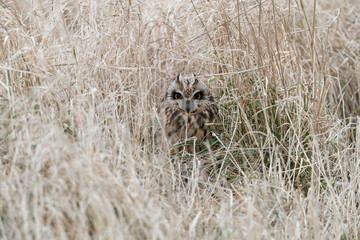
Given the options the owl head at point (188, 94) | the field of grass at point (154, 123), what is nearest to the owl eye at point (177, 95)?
the owl head at point (188, 94)

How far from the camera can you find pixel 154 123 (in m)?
2.92

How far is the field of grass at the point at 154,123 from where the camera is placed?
186 cm

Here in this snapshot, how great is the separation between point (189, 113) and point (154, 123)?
20 centimetres

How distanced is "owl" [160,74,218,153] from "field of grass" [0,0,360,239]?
10 centimetres

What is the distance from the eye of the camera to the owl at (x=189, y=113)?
2869mm

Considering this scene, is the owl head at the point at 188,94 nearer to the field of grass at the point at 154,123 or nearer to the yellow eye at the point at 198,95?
the yellow eye at the point at 198,95

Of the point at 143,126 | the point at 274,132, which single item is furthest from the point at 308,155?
the point at 143,126

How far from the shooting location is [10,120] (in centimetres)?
210

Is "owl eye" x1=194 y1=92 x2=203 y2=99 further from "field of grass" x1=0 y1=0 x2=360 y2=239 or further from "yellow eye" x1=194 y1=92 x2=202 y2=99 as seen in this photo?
"field of grass" x1=0 y1=0 x2=360 y2=239

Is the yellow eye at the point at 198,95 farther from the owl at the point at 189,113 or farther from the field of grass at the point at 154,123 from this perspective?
the field of grass at the point at 154,123

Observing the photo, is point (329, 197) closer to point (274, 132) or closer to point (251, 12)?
point (274, 132)

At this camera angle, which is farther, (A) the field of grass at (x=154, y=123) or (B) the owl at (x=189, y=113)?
(B) the owl at (x=189, y=113)

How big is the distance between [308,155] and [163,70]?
105 cm

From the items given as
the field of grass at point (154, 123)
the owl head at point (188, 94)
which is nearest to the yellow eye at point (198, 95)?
the owl head at point (188, 94)
